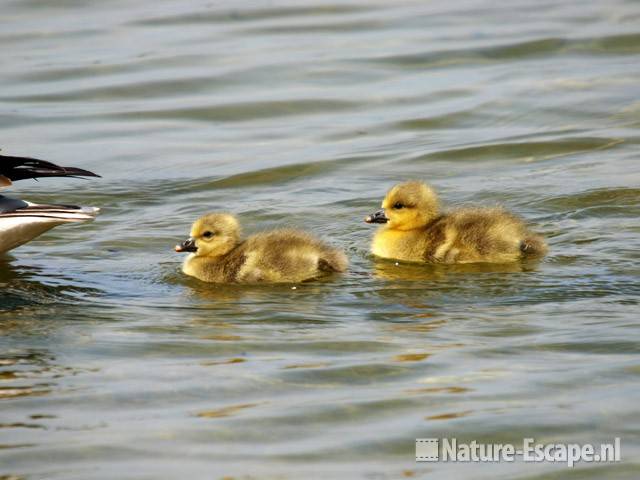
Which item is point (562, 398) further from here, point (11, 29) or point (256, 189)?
point (11, 29)

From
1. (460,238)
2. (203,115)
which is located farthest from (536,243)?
(203,115)

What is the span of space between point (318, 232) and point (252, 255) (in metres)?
1.37

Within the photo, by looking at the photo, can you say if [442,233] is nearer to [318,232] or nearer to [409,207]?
[409,207]

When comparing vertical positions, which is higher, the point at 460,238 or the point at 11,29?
the point at 11,29

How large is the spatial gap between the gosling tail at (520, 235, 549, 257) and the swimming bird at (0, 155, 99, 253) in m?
2.47

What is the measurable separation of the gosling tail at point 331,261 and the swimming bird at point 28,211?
1.34 metres

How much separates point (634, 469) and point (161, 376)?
2218 mm

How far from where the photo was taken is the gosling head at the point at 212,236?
8312mm

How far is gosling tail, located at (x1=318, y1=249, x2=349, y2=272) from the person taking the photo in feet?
26.6

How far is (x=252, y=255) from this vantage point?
814 cm

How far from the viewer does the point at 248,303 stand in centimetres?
768

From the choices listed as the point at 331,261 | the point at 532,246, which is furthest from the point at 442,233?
the point at 331,261

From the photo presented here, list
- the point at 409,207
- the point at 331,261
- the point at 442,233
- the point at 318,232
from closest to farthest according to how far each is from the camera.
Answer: the point at 331,261
the point at 442,233
the point at 409,207
the point at 318,232

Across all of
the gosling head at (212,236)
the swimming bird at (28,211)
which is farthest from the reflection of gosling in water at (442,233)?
the swimming bird at (28,211)
